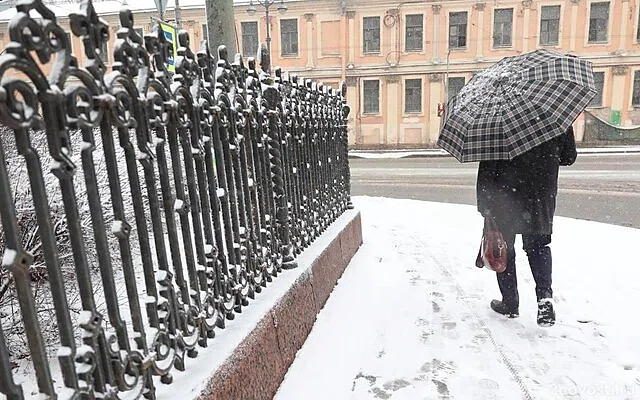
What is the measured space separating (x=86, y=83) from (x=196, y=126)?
74 centimetres

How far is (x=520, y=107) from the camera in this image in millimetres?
3285

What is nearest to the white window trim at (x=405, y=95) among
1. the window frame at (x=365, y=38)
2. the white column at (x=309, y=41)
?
the window frame at (x=365, y=38)

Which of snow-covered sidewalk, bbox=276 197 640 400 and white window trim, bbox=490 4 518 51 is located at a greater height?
white window trim, bbox=490 4 518 51

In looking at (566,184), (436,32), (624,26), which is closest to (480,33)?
(436,32)

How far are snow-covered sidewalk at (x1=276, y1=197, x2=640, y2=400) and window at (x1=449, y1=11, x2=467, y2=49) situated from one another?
24813 mm

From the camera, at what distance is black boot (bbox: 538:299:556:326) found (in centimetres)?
347

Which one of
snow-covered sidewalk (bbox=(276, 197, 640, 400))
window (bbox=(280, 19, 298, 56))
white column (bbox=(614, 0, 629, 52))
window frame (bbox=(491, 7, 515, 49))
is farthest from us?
window (bbox=(280, 19, 298, 56))

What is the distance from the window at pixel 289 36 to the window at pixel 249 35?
1678 millimetres

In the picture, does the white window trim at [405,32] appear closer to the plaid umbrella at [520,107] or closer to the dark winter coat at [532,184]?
the plaid umbrella at [520,107]

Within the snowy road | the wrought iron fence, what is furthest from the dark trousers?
the snowy road

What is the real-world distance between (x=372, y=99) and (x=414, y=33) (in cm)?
450

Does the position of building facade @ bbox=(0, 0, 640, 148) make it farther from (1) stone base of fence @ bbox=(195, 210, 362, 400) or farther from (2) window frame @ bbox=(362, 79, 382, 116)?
(1) stone base of fence @ bbox=(195, 210, 362, 400)

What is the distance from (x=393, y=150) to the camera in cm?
2711

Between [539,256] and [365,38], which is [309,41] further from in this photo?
[539,256]
